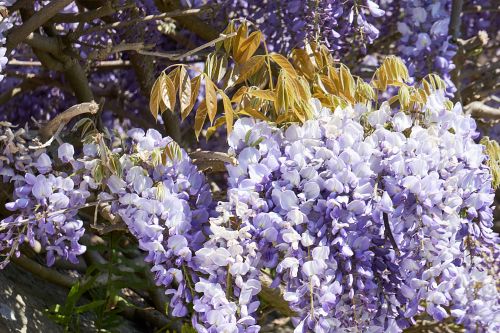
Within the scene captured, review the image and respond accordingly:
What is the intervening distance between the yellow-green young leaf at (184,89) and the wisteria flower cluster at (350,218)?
136mm

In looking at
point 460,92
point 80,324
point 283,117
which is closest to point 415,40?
point 460,92

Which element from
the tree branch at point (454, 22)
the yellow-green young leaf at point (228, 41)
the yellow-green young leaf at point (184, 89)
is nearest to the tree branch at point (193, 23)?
the tree branch at point (454, 22)

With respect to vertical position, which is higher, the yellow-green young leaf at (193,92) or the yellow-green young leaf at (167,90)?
the yellow-green young leaf at (167,90)

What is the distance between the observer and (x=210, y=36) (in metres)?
3.09

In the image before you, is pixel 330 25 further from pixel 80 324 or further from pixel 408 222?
pixel 80 324

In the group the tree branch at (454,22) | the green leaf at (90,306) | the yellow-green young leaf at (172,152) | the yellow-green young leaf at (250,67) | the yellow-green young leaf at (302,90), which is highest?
the yellow-green young leaf at (250,67)

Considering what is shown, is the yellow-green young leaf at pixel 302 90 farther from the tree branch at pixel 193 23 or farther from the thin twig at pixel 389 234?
the tree branch at pixel 193 23

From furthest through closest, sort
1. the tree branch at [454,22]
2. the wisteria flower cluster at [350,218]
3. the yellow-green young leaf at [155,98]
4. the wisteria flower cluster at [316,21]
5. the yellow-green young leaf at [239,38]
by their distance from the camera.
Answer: the tree branch at [454,22] < the wisteria flower cluster at [316,21] < the yellow-green young leaf at [239,38] < the yellow-green young leaf at [155,98] < the wisteria flower cluster at [350,218]

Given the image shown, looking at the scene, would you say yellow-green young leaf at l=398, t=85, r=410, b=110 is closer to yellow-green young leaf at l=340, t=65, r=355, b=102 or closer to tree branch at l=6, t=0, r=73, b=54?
yellow-green young leaf at l=340, t=65, r=355, b=102

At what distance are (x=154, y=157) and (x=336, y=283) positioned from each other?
485 millimetres

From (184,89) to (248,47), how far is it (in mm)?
184

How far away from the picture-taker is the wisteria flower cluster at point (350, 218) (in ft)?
6.01

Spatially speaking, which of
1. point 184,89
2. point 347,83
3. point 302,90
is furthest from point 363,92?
point 184,89

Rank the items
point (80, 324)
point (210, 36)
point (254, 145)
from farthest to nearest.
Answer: point (210, 36) < point (80, 324) < point (254, 145)
